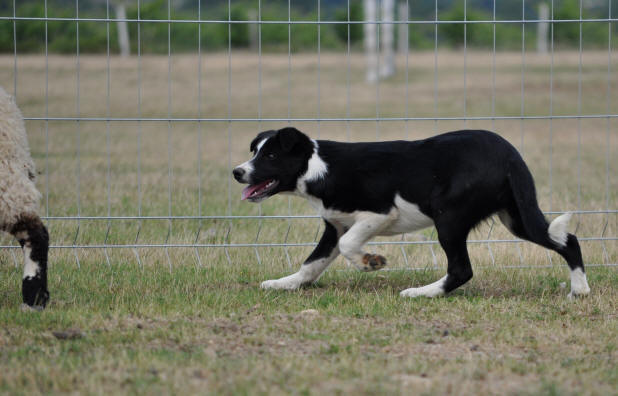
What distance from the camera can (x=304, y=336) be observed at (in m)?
5.16

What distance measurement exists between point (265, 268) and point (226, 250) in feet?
2.03

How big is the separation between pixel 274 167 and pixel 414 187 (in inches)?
40.8

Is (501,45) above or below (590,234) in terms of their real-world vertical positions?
above

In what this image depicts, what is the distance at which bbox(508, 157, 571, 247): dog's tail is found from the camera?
20.1ft

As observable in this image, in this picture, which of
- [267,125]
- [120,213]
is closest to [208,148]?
[267,125]

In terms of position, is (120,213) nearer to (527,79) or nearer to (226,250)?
(226,250)

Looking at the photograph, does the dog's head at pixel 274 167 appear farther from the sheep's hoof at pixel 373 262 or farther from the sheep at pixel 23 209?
the sheep at pixel 23 209

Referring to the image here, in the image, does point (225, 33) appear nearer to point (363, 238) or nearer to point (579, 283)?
point (363, 238)

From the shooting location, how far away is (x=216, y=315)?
223 inches

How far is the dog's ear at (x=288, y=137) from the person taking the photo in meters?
6.27

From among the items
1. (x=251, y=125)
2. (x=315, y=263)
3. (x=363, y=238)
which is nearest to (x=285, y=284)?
(x=315, y=263)

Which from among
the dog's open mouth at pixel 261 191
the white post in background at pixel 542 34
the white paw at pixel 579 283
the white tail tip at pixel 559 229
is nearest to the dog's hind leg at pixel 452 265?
the white tail tip at pixel 559 229

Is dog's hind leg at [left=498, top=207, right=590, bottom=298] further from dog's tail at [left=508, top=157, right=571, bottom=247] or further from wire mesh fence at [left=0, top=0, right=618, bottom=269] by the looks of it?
wire mesh fence at [left=0, top=0, right=618, bottom=269]

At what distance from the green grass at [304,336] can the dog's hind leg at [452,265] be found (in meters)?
0.09
